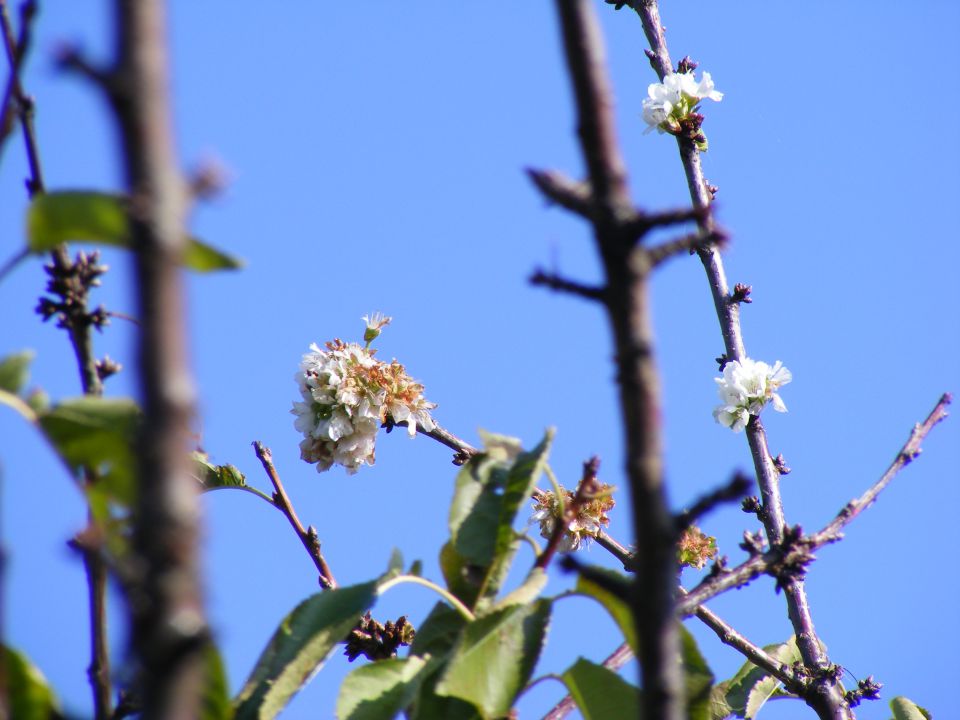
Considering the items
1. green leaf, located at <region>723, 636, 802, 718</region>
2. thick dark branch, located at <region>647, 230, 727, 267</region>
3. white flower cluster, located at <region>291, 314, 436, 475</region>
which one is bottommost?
thick dark branch, located at <region>647, 230, 727, 267</region>

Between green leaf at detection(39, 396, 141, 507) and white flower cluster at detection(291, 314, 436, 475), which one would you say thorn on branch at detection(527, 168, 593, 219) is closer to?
green leaf at detection(39, 396, 141, 507)

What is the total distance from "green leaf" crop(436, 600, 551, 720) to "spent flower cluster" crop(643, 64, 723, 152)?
9.71 feet

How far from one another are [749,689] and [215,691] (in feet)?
6.06

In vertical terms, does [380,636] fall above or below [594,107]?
above

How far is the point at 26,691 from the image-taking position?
132 centimetres

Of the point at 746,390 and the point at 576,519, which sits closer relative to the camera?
the point at 576,519

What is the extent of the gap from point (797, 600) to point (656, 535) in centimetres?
251

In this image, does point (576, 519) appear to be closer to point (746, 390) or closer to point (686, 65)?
point (746, 390)

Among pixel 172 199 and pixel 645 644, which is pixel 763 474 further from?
pixel 172 199

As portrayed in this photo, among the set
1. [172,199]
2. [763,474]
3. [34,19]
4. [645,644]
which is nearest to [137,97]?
[172,199]

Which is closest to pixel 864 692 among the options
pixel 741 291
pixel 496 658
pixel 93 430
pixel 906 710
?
pixel 906 710

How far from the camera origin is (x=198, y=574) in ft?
2.45

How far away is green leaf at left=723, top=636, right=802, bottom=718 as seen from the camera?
2.62 m

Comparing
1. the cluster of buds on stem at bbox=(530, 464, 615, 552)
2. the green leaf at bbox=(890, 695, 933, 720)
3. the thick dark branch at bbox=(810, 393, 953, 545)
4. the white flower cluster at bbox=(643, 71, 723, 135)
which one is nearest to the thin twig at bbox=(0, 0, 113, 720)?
the thick dark branch at bbox=(810, 393, 953, 545)
